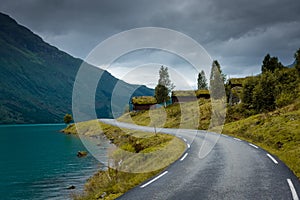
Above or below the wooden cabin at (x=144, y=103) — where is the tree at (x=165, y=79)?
above

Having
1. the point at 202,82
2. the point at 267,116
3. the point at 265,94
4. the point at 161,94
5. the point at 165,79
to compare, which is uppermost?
the point at 202,82

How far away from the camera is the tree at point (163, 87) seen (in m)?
88.6

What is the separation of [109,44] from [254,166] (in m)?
13.8

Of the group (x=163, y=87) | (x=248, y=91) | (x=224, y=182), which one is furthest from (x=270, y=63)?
(x=224, y=182)

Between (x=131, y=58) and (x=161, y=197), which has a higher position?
(x=131, y=58)

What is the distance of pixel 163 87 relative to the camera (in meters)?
89.7

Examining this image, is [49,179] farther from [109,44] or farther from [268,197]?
[268,197]

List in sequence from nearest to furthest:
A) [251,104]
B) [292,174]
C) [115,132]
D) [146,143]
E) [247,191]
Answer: [247,191], [292,174], [146,143], [251,104], [115,132]

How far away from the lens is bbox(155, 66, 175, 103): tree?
8856 cm

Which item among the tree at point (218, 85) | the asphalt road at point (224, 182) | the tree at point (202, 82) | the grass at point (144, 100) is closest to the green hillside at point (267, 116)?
the asphalt road at point (224, 182)

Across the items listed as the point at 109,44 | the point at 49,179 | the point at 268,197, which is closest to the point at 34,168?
the point at 49,179

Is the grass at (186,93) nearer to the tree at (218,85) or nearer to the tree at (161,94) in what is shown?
the tree at (161,94)

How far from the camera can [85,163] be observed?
3622 centimetres

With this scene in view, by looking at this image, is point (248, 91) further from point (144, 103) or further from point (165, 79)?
point (144, 103)
